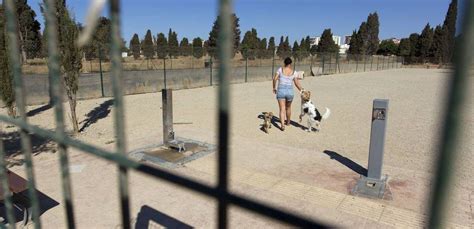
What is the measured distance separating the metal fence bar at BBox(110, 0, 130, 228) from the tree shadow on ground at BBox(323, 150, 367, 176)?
4815mm

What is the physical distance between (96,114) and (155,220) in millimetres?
7275

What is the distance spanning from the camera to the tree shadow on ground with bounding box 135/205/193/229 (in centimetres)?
379

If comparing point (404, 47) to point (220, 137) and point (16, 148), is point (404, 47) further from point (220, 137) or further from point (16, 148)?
point (220, 137)

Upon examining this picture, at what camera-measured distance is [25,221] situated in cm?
370

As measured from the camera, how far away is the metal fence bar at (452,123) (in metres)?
0.52

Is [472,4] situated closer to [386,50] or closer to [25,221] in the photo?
[25,221]

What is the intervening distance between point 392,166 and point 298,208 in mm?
2419

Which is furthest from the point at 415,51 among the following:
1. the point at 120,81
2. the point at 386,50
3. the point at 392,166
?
the point at 120,81

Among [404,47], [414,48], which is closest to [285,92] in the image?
[414,48]

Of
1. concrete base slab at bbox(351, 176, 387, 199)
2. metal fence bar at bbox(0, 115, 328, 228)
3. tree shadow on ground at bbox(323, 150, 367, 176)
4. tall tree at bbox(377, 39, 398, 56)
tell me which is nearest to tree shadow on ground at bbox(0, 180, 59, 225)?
metal fence bar at bbox(0, 115, 328, 228)

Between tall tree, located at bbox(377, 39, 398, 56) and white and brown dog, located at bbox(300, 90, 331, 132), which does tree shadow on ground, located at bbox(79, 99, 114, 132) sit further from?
tall tree, located at bbox(377, 39, 398, 56)

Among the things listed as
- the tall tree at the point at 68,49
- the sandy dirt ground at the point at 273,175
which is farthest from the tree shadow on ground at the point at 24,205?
the tall tree at the point at 68,49

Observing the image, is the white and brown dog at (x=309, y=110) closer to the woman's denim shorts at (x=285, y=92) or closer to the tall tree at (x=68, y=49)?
the woman's denim shorts at (x=285, y=92)

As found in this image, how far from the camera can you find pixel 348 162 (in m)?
5.98
